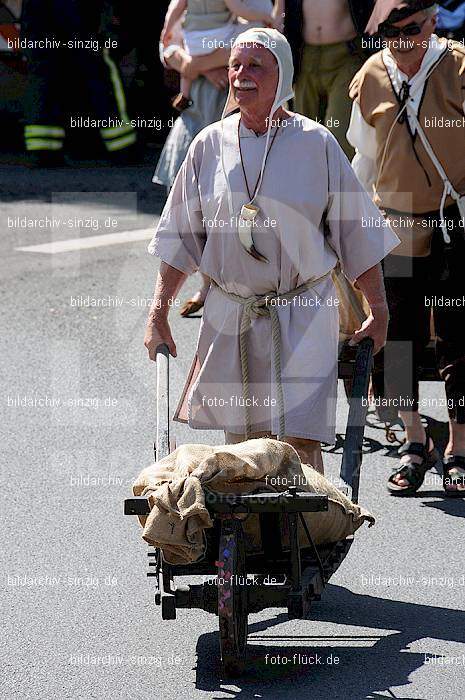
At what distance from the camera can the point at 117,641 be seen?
4.90 metres

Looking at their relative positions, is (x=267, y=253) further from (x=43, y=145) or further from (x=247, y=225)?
(x=43, y=145)

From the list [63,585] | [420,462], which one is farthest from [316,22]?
[63,585]

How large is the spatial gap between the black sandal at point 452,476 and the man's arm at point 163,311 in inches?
65.2

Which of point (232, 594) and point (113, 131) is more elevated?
point (232, 594)

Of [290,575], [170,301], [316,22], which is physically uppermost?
[316,22]

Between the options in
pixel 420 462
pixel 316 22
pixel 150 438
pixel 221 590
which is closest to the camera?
pixel 221 590

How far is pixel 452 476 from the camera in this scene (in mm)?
6457

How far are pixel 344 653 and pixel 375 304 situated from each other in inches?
47.4

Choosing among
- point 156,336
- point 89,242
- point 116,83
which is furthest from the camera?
point 116,83

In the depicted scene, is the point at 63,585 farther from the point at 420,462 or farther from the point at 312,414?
the point at 420,462

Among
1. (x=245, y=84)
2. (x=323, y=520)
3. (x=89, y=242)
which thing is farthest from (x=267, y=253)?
(x=89, y=242)

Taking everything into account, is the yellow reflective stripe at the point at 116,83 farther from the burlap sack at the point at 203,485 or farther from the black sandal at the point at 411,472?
the burlap sack at the point at 203,485

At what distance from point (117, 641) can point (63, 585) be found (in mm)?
556

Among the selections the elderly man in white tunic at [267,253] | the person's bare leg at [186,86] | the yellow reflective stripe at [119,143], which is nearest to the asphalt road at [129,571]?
the elderly man in white tunic at [267,253]
